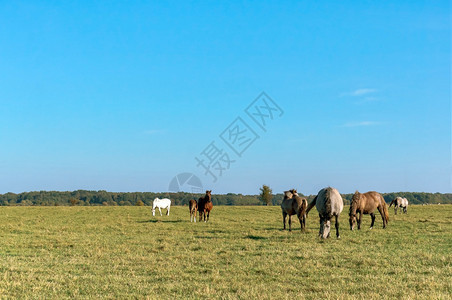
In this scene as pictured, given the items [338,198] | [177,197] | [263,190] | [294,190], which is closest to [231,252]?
[338,198]

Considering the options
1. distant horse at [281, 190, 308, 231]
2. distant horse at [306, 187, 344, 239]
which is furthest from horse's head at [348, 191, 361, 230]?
distant horse at [306, 187, 344, 239]

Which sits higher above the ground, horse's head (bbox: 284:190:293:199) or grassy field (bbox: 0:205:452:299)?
horse's head (bbox: 284:190:293:199)

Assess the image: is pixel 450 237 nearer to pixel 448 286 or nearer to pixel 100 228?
pixel 448 286

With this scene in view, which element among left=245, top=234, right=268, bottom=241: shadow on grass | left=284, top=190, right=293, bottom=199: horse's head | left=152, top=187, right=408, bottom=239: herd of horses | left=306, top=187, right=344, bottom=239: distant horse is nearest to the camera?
left=306, top=187, right=344, bottom=239: distant horse

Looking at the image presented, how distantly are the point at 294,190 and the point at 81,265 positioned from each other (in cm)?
1272

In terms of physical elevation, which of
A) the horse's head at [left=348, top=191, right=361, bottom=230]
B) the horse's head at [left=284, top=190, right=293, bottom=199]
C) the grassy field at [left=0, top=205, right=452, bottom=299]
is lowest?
the grassy field at [left=0, top=205, right=452, bottom=299]

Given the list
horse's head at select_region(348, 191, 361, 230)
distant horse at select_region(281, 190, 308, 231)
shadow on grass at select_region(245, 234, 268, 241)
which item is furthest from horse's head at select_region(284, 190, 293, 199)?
shadow on grass at select_region(245, 234, 268, 241)

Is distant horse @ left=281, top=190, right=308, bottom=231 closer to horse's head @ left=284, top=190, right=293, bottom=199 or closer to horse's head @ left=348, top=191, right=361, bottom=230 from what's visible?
horse's head @ left=284, top=190, right=293, bottom=199

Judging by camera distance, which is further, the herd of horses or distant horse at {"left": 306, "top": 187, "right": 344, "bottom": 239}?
the herd of horses

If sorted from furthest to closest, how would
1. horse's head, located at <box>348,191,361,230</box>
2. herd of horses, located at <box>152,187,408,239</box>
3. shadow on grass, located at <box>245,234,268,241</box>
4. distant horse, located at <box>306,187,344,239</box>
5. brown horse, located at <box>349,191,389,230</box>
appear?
brown horse, located at <box>349,191,389,230</box>
horse's head, located at <box>348,191,361,230</box>
shadow on grass, located at <box>245,234,268,241</box>
herd of horses, located at <box>152,187,408,239</box>
distant horse, located at <box>306,187,344,239</box>

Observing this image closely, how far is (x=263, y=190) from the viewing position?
80188 mm

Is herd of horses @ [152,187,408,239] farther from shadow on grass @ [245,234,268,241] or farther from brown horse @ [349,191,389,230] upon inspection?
shadow on grass @ [245,234,268,241]

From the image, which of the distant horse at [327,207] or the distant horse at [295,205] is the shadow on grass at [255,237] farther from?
the distant horse at [295,205]

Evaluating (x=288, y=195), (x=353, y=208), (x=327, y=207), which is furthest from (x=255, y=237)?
(x=353, y=208)
